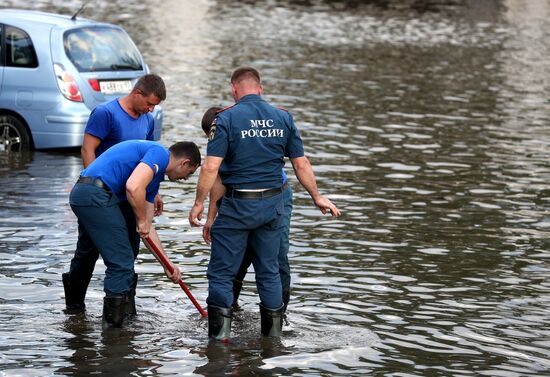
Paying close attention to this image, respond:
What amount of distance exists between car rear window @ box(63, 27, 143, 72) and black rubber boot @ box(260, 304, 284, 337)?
725 cm

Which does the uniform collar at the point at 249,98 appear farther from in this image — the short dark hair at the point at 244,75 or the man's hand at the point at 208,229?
the man's hand at the point at 208,229

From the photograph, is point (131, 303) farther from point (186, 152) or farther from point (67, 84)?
point (67, 84)

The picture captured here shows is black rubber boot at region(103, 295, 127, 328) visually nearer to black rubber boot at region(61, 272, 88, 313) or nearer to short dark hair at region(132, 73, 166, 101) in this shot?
black rubber boot at region(61, 272, 88, 313)

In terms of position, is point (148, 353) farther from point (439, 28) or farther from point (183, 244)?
point (439, 28)

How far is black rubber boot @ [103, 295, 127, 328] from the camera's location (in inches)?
329

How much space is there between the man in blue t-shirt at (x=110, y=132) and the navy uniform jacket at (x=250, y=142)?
0.91 metres

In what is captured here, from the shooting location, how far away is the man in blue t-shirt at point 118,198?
26.6 feet

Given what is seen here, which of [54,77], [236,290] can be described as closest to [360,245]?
[236,290]

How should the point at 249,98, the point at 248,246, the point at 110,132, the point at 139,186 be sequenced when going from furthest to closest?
the point at 110,132
the point at 248,246
the point at 249,98
the point at 139,186

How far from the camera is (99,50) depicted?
15172mm

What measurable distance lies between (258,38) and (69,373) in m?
A: 25.0

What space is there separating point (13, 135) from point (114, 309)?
726cm

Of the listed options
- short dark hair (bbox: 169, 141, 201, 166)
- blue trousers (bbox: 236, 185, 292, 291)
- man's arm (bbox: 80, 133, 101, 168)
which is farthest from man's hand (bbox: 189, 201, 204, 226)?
man's arm (bbox: 80, 133, 101, 168)

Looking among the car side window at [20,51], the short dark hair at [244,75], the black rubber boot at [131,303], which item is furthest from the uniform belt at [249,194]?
the car side window at [20,51]
